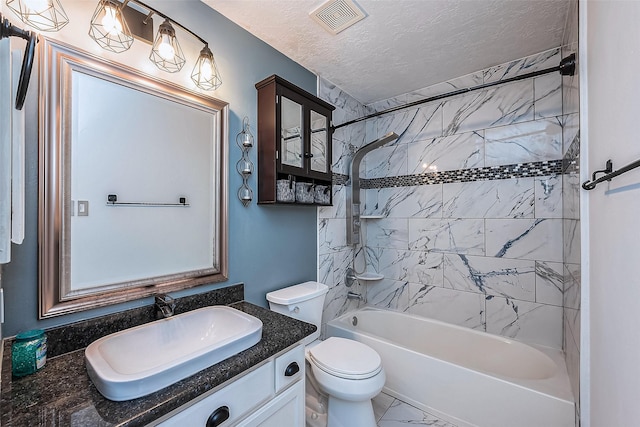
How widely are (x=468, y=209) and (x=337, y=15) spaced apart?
1766 millimetres

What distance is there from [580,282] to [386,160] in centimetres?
184

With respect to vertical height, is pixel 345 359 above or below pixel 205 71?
below

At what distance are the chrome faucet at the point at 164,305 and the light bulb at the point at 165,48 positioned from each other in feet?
3.65

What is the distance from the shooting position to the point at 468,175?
7.43 ft

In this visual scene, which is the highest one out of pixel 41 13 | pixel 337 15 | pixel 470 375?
pixel 337 15

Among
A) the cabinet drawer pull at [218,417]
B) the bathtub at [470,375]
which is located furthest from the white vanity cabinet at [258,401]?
the bathtub at [470,375]

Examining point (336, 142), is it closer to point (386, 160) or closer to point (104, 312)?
point (386, 160)

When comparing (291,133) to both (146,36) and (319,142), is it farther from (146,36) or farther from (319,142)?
(146,36)

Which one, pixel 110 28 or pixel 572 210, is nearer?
pixel 110 28

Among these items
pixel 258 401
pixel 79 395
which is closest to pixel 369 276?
pixel 258 401

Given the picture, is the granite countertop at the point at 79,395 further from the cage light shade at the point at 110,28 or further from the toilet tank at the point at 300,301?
the cage light shade at the point at 110,28

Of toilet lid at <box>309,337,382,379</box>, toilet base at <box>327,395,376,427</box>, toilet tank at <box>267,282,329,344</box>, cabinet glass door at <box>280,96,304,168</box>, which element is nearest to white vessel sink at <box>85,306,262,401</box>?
toilet tank at <box>267,282,329,344</box>

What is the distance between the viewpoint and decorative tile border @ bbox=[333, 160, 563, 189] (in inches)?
76.9

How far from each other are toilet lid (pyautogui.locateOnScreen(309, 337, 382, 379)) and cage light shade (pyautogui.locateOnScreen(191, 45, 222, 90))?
1.69m
